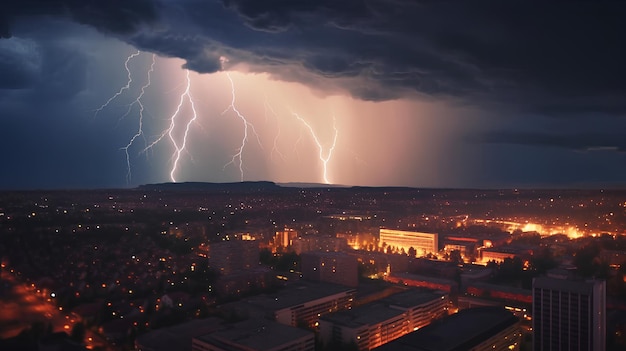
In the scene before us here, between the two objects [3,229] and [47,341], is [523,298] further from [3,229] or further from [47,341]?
[3,229]

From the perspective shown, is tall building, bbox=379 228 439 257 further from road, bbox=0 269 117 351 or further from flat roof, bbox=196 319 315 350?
road, bbox=0 269 117 351

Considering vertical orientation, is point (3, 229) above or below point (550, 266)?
above

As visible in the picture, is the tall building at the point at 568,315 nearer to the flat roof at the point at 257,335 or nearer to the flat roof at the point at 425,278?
the flat roof at the point at 257,335

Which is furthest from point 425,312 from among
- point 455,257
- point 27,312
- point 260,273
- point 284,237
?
point 284,237

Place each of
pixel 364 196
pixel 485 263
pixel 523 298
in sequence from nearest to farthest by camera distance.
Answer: pixel 523 298
pixel 485 263
pixel 364 196

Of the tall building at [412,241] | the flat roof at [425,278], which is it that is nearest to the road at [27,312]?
the flat roof at [425,278]

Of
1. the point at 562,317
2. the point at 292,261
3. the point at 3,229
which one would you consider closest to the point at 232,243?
the point at 292,261
